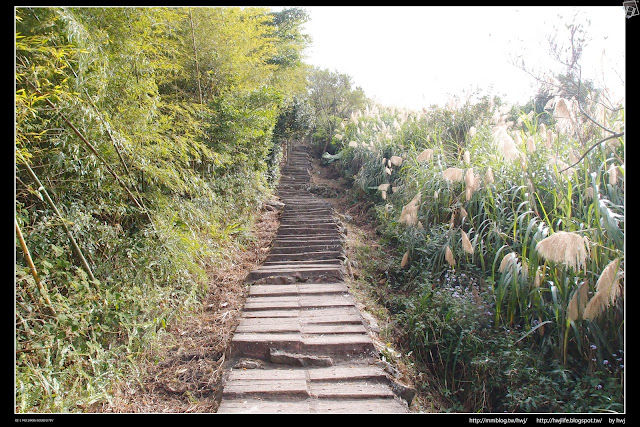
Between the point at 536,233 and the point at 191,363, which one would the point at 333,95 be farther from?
the point at 191,363

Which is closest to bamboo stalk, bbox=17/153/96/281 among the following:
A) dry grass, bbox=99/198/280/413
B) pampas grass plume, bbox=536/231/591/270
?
dry grass, bbox=99/198/280/413

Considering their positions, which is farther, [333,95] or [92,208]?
[333,95]

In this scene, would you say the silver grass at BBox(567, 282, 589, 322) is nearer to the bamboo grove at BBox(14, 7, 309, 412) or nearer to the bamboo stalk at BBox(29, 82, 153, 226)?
the bamboo grove at BBox(14, 7, 309, 412)

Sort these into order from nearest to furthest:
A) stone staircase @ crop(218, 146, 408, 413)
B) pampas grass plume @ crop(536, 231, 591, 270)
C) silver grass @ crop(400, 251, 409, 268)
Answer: pampas grass plume @ crop(536, 231, 591, 270) → stone staircase @ crop(218, 146, 408, 413) → silver grass @ crop(400, 251, 409, 268)

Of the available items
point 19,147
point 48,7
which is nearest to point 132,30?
point 48,7

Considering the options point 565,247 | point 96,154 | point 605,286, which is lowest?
point 605,286

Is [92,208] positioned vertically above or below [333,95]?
below

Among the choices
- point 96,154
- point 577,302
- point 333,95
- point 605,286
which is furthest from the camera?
point 333,95

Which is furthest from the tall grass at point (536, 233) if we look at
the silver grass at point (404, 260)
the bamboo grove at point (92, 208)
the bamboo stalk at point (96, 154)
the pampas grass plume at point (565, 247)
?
the bamboo stalk at point (96, 154)

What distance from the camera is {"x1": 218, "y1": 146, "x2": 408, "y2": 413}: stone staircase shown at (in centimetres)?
227

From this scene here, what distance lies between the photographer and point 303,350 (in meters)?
2.83

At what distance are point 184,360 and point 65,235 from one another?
1.31 meters

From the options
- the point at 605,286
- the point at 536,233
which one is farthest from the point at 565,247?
the point at 536,233

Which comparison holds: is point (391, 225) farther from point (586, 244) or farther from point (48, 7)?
point (48, 7)
